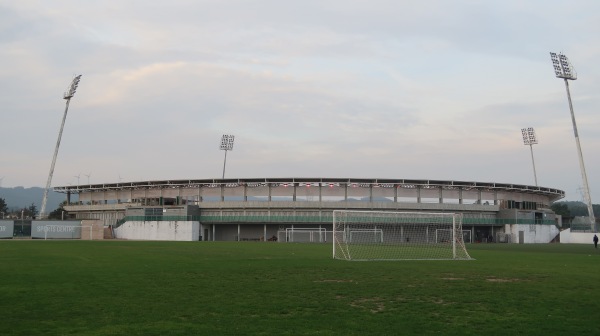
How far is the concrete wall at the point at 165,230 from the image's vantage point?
9194 centimetres

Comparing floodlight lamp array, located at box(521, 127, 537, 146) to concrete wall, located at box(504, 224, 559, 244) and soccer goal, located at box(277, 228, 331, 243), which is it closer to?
concrete wall, located at box(504, 224, 559, 244)

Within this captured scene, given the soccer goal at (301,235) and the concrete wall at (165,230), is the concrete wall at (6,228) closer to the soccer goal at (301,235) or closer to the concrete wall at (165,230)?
the concrete wall at (165,230)

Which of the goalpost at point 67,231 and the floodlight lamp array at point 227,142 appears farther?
the floodlight lamp array at point 227,142

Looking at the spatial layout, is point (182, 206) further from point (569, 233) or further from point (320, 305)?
point (320, 305)

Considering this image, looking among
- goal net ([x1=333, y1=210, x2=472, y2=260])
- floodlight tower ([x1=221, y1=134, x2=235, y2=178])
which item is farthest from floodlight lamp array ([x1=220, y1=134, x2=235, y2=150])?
goal net ([x1=333, y1=210, x2=472, y2=260])

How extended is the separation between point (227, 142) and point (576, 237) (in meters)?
68.9

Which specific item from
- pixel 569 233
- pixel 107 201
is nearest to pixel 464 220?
pixel 569 233

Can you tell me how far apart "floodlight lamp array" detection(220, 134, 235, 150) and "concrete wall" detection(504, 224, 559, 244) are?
57.3m

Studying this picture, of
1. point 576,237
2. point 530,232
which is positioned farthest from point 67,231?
point 576,237

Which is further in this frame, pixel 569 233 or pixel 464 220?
pixel 464 220

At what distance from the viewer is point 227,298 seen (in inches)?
596

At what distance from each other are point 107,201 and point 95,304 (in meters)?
108

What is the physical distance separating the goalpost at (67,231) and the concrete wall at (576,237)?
→ 7511cm

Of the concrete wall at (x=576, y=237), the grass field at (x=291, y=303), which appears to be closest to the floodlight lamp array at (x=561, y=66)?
the concrete wall at (x=576, y=237)
